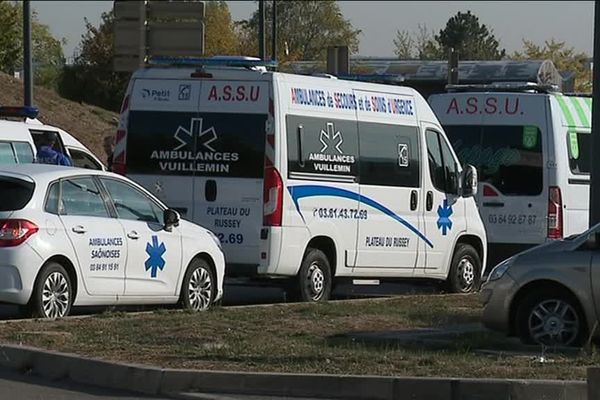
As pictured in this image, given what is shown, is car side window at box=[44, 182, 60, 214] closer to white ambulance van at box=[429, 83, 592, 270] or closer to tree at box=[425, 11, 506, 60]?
white ambulance van at box=[429, 83, 592, 270]

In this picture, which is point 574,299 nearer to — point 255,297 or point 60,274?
point 60,274

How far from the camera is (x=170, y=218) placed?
14773 mm

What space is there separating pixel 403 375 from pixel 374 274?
24.2 ft

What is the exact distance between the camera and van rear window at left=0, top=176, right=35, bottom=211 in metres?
13.3

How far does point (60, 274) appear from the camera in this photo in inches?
529

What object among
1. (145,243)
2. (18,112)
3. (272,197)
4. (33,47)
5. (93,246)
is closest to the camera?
(93,246)

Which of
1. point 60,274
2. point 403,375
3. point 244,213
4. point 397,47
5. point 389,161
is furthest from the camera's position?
point 397,47

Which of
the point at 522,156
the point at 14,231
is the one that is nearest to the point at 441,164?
the point at 522,156

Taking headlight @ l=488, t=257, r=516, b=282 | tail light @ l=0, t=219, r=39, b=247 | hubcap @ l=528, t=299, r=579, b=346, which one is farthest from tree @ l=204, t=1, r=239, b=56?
hubcap @ l=528, t=299, r=579, b=346

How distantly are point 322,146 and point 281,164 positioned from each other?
851 millimetres

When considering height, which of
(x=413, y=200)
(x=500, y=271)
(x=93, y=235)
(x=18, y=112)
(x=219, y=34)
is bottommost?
(x=500, y=271)

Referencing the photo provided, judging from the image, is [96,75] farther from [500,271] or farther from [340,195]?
[500,271]

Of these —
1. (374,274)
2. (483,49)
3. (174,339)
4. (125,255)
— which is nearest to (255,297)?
(374,274)

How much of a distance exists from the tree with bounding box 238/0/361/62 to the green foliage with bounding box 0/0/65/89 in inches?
506
